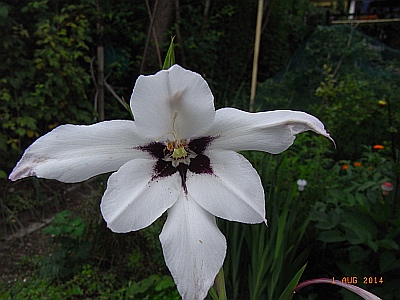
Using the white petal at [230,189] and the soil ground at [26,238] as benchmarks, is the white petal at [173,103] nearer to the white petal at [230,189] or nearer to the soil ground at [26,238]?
the white petal at [230,189]

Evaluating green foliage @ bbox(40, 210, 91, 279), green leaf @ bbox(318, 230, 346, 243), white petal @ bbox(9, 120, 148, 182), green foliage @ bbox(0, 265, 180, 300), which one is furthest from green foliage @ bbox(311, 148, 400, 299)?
green foliage @ bbox(40, 210, 91, 279)

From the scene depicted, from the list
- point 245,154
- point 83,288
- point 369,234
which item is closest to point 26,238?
point 83,288

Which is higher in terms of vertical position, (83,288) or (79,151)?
(79,151)

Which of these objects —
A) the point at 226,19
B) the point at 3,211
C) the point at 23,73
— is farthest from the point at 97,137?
the point at 226,19

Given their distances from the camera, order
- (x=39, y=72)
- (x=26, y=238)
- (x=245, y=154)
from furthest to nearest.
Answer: (x=39, y=72) < (x=26, y=238) < (x=245, y=154)

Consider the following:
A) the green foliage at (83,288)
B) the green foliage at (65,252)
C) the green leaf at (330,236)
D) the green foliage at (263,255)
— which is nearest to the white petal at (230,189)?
the green foliage at (263,255)

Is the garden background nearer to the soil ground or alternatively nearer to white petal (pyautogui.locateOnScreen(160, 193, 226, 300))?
the soil ground

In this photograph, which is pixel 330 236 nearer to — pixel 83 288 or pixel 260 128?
pixel 260 128
